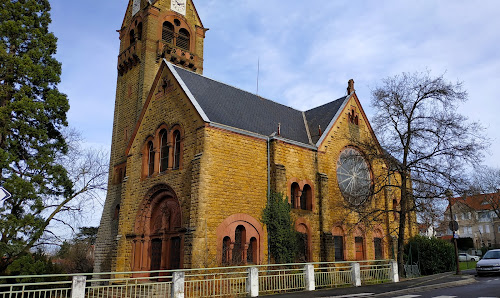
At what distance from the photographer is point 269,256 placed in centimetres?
1917

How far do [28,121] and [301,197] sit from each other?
15026 mm

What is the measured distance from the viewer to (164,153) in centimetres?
2183

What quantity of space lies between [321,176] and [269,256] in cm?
593

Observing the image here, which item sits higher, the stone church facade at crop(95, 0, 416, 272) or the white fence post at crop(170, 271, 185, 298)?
the stone church facade at crop(95, 0, 416, 272)

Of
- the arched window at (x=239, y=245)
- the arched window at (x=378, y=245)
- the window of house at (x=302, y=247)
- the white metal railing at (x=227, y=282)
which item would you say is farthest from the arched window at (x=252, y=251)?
the arched window at (x=378, y=245)

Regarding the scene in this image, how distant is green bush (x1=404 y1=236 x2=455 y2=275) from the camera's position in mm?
25172

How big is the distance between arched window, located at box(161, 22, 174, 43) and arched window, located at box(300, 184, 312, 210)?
16.2 meters

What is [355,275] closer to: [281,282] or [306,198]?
[281,282]

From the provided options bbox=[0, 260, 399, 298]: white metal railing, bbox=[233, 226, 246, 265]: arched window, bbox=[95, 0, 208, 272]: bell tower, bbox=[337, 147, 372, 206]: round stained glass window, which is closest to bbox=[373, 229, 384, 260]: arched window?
bbox=[337, 147, 372, 206]: round stained glass window

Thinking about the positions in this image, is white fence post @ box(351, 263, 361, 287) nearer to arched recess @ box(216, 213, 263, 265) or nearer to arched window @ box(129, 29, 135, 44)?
arched recess @ box(216, 213, 263, 265)

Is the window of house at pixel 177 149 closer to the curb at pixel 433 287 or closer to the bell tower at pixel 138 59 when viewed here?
the bell tower at pixel 138 59

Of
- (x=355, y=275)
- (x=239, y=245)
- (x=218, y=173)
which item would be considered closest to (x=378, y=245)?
(x=355, y=275)

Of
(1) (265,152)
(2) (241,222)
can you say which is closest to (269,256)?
(2) (241,222)

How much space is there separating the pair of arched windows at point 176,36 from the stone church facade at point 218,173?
82 centimetres
